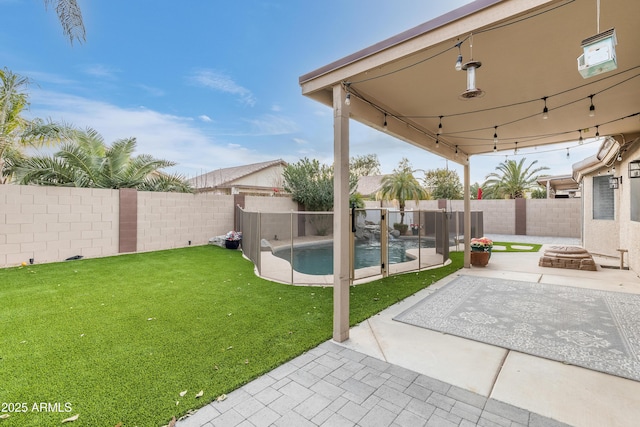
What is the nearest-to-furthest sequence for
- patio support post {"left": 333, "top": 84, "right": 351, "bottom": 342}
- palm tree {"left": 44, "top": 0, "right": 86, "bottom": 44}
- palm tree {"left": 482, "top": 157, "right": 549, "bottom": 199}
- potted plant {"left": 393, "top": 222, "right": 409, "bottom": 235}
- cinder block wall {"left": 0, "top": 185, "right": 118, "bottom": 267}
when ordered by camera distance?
1. patio support post {"left": 333, "top": 84, "right": 351, "bottom": 342}
2. palm tree {"left": 44, "top": 0, "right": 86, "bottom": 44}
3. cinder block wall {"left": 0, "top": 185, "right": 118, "bottom": 267}
4. potted plant {"left": 393, "top": 222, "right": 409, "bottom": 235}
5. palm tree {"left": 482, "top": 157, "right": 549, "bottom": 199}

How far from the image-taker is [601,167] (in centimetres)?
793

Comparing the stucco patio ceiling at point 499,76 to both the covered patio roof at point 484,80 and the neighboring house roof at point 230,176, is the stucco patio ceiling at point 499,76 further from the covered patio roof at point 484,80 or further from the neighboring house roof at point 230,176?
the neighboring house roof at point 230,176

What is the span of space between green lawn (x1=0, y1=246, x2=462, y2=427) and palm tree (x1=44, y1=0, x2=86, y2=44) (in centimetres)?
446

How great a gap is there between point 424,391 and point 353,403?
59 centimetres

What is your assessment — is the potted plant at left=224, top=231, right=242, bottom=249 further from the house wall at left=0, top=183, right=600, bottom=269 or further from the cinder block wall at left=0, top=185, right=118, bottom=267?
the cinder block wall at left=0, top=185, right=118, bottom=267

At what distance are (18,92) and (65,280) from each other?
555 cm

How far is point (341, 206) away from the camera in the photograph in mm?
3113

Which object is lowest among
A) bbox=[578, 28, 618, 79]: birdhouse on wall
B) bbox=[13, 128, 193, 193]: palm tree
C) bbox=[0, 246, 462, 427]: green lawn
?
bbox=[0, 246, 462, 427]: green lawn

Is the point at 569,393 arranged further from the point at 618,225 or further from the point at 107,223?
the point at 107,223

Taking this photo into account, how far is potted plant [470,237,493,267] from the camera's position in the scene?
7000mm

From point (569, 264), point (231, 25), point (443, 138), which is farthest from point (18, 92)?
point (569, 264)

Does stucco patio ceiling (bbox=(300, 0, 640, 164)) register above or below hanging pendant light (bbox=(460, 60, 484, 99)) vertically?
above

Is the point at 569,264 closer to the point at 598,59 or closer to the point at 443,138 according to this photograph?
the point at 443,138

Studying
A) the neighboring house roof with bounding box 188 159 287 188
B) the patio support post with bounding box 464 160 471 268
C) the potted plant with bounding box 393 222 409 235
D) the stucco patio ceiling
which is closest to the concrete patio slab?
the stucco patio ceiling
